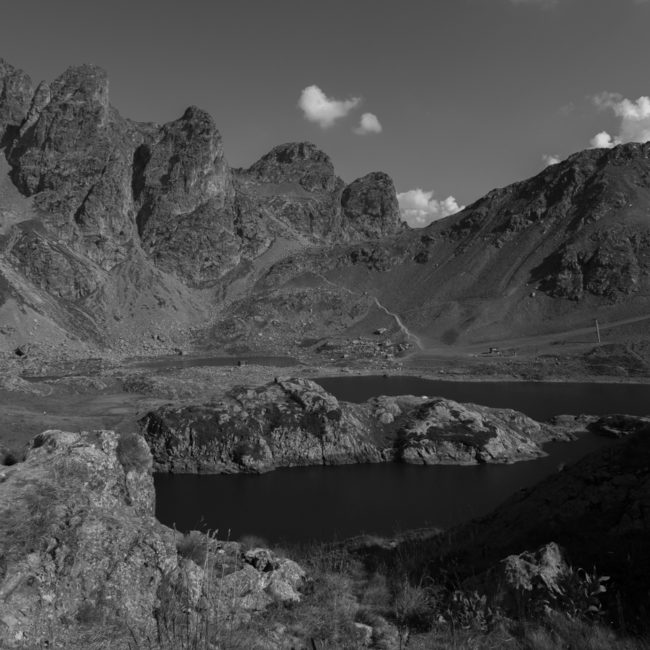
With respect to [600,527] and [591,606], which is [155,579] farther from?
[600,527]

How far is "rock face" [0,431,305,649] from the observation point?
7496 mm

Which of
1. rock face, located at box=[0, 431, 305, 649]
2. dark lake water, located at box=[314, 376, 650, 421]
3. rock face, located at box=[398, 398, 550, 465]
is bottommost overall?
dark lake water, located at box=[314, 376, 650, 421]

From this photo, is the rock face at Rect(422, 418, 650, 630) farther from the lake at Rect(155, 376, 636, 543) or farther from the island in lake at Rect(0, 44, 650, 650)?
the lake at Rect(155, 376, 636, 543)

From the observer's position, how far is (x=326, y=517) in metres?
39.7

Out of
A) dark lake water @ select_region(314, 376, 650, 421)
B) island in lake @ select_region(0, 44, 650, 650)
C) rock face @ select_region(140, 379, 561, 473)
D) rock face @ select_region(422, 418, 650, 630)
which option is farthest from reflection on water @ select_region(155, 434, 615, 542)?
dark lake water @ select_region(314, 376, 650, 421)

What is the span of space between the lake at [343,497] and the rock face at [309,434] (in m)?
1.57

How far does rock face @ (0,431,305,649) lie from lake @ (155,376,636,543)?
2177 centimetres

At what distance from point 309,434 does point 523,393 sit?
64626 mm

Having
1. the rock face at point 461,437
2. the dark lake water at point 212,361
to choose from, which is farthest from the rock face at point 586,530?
the dark lake water at point 212,361

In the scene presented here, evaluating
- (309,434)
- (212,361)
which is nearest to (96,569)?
(309,434)

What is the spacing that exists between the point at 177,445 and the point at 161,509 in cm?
1097

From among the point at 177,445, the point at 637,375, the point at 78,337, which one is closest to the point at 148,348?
the point at 78,337

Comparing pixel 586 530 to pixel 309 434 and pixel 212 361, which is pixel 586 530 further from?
pixel 212 361

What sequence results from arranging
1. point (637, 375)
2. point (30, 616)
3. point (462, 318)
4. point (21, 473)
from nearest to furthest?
1. point (30, 616)
2. point (21, 473)
3. point (637, 375)
4. point (462, 318)
